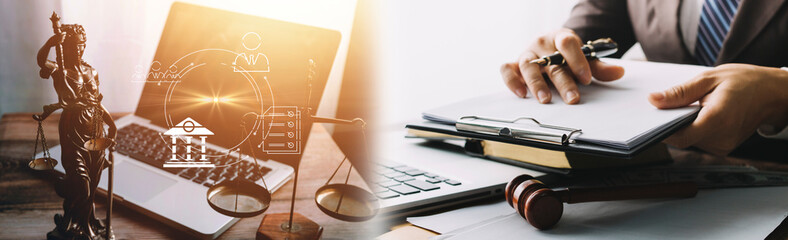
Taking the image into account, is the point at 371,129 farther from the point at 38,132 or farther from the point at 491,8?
the point at 491,8

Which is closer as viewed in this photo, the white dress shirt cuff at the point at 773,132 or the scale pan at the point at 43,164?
the scale pan at the point at 43,164

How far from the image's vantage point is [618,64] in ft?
2.30

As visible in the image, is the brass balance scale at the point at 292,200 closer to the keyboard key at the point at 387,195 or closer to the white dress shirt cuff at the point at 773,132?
Result: the keyboard key at the point at 387,195

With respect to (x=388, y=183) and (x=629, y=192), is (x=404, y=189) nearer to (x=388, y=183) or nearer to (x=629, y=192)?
(x=388, y=183)

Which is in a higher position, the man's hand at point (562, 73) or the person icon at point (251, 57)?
the person icon at point (251, 57)

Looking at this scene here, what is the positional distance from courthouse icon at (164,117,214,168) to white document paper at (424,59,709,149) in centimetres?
26

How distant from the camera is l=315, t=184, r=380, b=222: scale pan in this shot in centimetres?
38

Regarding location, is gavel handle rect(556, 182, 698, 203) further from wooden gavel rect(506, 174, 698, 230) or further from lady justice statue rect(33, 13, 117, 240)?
lady justice statue rect(33, 13, 117, 240)

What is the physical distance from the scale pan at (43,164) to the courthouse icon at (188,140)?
2.8 inches

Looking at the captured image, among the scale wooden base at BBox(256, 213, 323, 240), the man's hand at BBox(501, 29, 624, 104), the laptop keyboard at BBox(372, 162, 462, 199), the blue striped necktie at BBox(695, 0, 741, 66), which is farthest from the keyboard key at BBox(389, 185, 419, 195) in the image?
the blue striped necktie at BBox(695, 0, 741, 66)

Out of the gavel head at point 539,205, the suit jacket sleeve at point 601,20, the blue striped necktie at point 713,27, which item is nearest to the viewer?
the gavel head at point 539,205

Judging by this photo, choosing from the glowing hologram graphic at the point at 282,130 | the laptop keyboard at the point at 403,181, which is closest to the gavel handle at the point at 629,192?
the laptop keyboard at the point at 403,181

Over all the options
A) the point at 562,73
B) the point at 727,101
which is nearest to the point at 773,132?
Result: the point at 727,101

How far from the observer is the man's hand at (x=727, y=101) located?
546 millimetres
